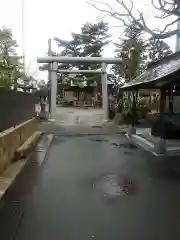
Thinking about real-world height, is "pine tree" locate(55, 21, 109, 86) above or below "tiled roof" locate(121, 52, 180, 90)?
above

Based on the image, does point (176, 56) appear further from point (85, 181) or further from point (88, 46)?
point (88, 46)

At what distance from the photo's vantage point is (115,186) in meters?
7.66

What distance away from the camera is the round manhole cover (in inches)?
277

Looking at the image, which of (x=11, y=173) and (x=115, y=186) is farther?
(x=11, y=173)

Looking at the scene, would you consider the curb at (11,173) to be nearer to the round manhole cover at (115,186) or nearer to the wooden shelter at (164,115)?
the round manhole cover at (115,186)

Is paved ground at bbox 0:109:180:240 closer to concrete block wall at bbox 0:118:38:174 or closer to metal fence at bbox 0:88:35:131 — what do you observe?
concrete block wall at bbox 0:118:38:174

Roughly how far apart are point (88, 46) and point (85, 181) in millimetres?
40657

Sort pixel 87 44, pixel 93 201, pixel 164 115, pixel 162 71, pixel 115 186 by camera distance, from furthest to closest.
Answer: pixel 87 44
pixel 164 115
pixel 162 71
pixel 115 186
pixel 93 201

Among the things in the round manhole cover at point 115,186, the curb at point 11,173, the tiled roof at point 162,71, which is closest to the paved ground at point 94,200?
the round manhole cover at point 115,186

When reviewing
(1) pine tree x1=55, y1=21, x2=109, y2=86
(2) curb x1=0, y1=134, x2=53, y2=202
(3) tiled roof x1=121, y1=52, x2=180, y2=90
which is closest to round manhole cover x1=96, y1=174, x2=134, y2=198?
(2) curb x1=0, y1=134, x2=53, y2=202

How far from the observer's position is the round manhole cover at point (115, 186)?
23.1 feet

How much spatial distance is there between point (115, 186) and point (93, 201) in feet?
4.45

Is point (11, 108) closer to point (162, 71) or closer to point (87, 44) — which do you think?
point (162, 71)

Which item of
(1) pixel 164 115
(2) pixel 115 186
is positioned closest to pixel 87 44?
(1) pixel 164 115
